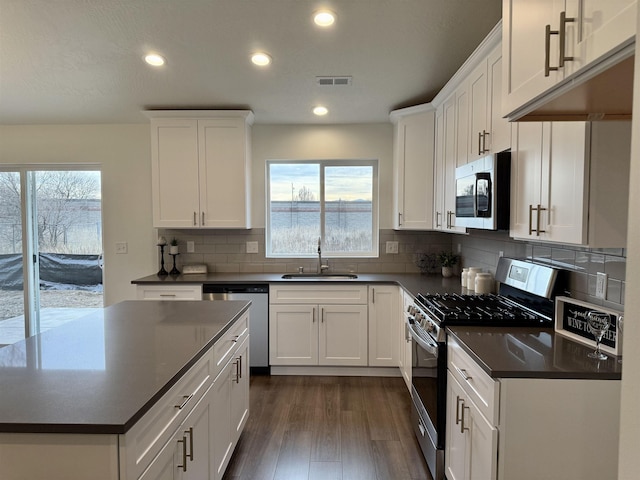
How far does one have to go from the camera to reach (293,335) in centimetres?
339

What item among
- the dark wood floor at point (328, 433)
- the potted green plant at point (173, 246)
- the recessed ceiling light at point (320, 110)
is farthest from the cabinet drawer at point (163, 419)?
the recessed ceiling light at point (320, 110)

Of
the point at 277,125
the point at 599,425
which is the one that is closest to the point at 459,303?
the point at 599,425

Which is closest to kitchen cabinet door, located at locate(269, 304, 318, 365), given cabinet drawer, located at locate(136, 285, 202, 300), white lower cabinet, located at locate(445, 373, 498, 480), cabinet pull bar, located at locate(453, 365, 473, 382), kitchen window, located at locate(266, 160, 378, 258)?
cabinet drawer, located at locate(136, 285, 202, 300)

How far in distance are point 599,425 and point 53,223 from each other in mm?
4763

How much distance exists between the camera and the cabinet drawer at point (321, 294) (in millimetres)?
3367

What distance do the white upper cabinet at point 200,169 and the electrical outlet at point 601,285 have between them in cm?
279

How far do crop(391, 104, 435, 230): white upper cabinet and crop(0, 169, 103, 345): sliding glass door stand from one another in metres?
3.17

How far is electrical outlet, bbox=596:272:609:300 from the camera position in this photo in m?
1.58

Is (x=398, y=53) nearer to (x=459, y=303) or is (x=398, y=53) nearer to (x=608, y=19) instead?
(x=459, y=303)

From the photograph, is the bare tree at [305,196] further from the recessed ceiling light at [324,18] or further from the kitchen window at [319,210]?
the recessed ceiling light at [324,18]

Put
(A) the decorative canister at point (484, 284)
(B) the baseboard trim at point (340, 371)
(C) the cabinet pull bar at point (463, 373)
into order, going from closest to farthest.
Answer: (C) the cabinet pull bar at point (463, 373)
(A) the decorative canister at point (484, 284)
(B) the baseboard trim at point (340, 371)

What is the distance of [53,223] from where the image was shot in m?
3.97

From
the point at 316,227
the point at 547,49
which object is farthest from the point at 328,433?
the point at 547,49

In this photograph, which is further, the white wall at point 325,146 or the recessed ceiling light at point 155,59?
the white wall at point 325,146
